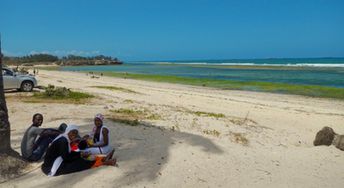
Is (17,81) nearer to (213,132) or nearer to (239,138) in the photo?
(213,132)

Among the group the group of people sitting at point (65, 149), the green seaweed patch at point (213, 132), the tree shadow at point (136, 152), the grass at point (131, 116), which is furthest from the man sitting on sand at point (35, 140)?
the green seaweed patch at point (213, 132)

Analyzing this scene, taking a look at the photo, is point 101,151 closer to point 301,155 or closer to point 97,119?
point 97,119

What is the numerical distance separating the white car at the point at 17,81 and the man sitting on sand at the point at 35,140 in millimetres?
14238

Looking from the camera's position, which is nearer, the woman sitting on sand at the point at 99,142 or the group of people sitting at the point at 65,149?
the group of people sitting at the point at 65,149

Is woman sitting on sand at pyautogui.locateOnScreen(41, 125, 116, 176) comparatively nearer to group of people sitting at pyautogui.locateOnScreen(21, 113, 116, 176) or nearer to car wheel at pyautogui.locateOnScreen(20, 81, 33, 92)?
group of people sitting at pyautogui.locateOnScreen(21, 113, 116, 176)

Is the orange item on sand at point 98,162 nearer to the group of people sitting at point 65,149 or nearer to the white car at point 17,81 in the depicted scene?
the group of people sitting at point 65,149

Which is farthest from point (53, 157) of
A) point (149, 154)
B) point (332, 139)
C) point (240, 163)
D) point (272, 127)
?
point (272, 127)

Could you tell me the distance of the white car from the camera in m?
20.6

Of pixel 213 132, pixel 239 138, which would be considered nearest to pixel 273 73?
pixel 213 132

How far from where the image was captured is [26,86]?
21.3 m

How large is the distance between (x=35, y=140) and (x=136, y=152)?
6.77ft

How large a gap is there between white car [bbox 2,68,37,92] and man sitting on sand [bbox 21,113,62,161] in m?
14.2

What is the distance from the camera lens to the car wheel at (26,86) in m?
21.1

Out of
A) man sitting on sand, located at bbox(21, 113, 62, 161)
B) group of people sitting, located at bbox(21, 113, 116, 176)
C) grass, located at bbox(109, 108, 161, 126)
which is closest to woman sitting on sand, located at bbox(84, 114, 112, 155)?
group of people sitting, located at bbox(21, 113, 116, 176)
